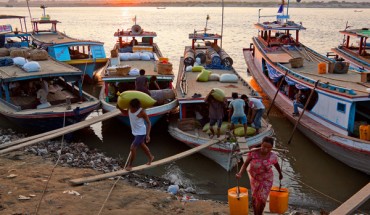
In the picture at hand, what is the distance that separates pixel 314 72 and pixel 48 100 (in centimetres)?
1000

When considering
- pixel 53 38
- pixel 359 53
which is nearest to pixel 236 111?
pixel 359 53

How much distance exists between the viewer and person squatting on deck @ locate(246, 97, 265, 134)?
38.9ft

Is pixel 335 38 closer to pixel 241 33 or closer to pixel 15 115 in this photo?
pixel 241 33

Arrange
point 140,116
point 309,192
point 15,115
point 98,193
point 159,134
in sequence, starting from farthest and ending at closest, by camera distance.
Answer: point 159,134 < point 15,115 < point 309,192 < point 98,193 < point 140,116

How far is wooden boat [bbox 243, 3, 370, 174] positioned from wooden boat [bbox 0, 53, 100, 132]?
24.2 ft

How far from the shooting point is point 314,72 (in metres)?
15.2

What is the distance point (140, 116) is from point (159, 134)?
6.96 meters

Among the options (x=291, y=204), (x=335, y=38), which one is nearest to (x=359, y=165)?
(x=291, y=204)

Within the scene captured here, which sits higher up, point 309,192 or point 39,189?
point 39,189

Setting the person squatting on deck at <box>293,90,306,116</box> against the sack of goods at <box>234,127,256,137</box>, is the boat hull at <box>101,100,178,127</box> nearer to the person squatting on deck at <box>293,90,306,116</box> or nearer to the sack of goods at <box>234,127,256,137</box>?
the sack of goods at <box>234,127,256,137</box>

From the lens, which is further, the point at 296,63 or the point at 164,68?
the point at 296,63

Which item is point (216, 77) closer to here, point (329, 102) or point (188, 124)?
point (188, 124)

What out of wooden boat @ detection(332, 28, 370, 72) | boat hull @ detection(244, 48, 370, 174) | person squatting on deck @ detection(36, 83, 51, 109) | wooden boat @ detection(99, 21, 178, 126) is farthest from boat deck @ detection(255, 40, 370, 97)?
person squatting on deck @ detection(36, 83, 51, 109)

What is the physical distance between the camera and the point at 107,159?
11750 millimetres
